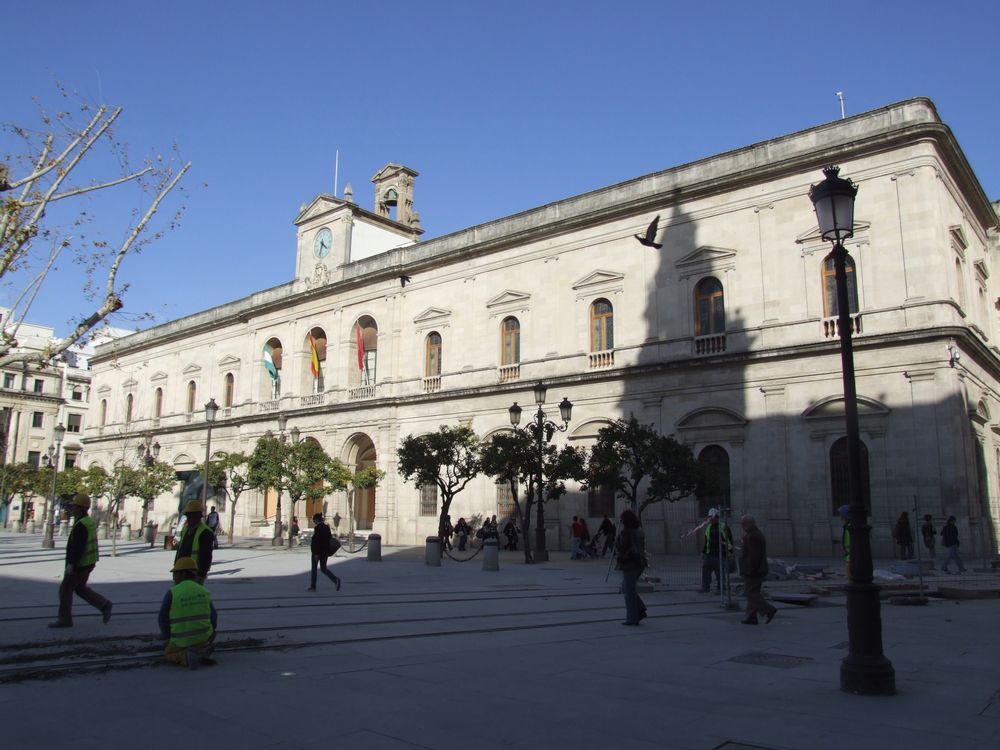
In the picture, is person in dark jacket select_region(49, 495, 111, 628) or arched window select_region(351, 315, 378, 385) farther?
arched window select_region(351, 315, 378, 385)

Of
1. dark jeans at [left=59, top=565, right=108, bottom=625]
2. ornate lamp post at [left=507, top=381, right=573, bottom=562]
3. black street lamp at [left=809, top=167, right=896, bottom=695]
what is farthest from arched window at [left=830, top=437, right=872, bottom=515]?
dark jeans at [left=59, top=565, right=108, bottom=625]

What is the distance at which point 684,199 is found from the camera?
2875cm

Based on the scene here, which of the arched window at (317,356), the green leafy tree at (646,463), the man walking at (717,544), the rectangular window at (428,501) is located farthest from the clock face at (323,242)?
the man walking at (717,544)

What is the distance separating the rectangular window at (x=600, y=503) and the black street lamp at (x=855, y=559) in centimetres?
2174

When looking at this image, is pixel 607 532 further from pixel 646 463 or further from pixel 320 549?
pixel 320 549

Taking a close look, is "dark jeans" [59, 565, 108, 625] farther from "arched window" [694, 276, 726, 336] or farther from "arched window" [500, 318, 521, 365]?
"arched window" [500, 318, 521, 365]

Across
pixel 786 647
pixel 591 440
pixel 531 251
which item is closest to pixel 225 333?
pixel 531 251

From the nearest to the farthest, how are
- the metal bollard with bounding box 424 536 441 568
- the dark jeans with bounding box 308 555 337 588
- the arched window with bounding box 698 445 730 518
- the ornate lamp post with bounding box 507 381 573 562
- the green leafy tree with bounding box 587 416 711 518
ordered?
1. the dark jeans with bounding box 308 555 337 588
2. the green leafy tree with bounding box 587 416 711 518
3. the metal bollard with bounding box 424 536 441 568
4. the ornate lamp post with bounding box 507 381 573 562
5. the arched window with bounding box 698 445 730 518

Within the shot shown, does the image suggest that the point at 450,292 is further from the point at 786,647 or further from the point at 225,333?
the point at 786,647

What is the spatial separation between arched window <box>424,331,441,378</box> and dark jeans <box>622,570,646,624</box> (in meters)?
25.8

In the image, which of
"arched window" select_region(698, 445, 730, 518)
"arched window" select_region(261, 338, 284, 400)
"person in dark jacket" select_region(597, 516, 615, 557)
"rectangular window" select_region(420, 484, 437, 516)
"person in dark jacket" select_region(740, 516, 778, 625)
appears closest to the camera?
"person in dark jacket" select_region(740, 516, 778, 625)

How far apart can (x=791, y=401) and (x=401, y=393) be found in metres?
17.6

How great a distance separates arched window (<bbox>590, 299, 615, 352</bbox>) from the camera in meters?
30.5

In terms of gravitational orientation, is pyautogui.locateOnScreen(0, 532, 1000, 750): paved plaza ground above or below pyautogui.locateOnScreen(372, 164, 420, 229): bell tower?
below
